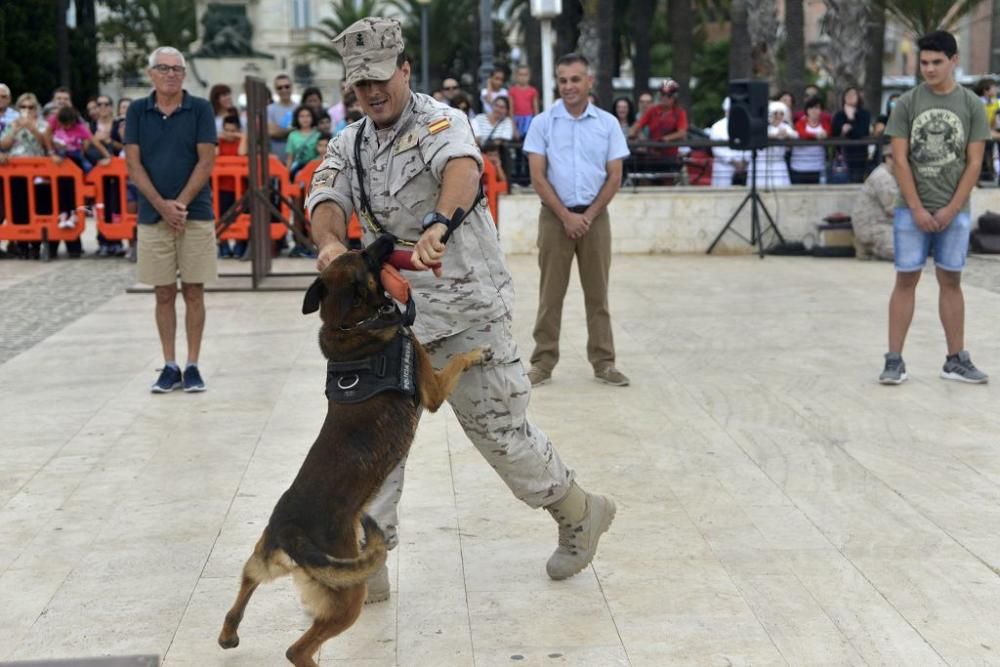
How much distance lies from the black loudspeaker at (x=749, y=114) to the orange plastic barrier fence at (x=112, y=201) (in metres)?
6.94

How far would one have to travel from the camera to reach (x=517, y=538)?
5238 mm

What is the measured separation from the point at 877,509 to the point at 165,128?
4651 millimetres

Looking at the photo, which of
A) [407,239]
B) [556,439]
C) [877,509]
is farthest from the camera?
[556,439]

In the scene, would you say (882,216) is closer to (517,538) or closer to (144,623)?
(517,538)

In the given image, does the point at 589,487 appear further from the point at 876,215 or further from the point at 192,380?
the point at 876,215

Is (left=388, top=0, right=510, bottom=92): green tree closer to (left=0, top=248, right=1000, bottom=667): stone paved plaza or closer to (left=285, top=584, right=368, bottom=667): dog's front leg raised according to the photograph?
(left=0, top=248, right=1000, bottom=667): stone paved plaza

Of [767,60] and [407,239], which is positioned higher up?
[767,60]

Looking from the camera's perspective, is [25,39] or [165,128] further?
[25,39]

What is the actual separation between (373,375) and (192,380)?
4453 millimetres

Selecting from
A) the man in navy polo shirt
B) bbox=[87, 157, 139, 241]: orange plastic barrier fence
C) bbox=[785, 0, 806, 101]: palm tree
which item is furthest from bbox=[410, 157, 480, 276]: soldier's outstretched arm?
bbox=[785, 0, 806, 101]: palm tree

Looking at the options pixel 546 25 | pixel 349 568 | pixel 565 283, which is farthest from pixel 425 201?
pixel 546 25

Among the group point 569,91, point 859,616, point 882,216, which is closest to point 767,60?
point 882,216

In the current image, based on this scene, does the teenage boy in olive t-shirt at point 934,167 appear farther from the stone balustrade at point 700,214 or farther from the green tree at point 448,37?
the green tree at point 448,37

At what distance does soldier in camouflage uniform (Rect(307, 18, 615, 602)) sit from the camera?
→ 4086 mm
